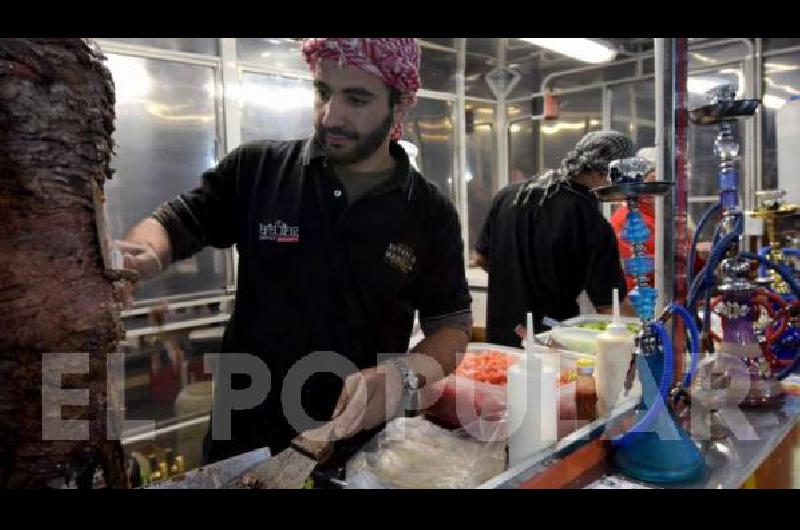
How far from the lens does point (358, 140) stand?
1696mm

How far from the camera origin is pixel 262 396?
1783mm

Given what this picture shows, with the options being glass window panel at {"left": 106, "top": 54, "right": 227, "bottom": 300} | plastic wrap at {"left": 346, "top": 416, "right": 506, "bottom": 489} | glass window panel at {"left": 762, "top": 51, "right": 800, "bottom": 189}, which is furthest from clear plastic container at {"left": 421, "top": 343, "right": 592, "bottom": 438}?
glass window panel at {"left": 762, "top": 51, "right": 800, "bottom": 189}

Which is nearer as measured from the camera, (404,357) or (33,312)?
(33,312)

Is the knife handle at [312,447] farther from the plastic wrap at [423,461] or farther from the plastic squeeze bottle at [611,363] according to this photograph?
the plastic squeeze bottle at [611,363]

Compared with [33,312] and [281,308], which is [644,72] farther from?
[33,312]

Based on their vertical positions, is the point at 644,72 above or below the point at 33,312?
above

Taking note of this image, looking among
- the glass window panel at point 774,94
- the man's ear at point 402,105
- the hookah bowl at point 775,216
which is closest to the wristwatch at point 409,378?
the man's ear at point 402,105

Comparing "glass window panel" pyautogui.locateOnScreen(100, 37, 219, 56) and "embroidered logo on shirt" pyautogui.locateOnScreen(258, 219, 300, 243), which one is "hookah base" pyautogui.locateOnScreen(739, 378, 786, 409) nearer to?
"embroidered logo on shirt" pyautogui.locateOnScreen(258, 219, 300, 243)

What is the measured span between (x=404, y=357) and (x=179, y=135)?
2608mm

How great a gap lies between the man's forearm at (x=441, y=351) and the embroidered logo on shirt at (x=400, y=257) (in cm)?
22

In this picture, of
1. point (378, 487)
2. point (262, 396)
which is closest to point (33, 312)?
point (378, 487)

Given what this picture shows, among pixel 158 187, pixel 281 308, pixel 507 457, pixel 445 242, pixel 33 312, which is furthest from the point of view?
pixel 158 187

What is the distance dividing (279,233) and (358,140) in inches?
13.8

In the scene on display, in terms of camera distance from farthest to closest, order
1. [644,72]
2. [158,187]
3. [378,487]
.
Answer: [644,72] → [158,187] → [378,487]
